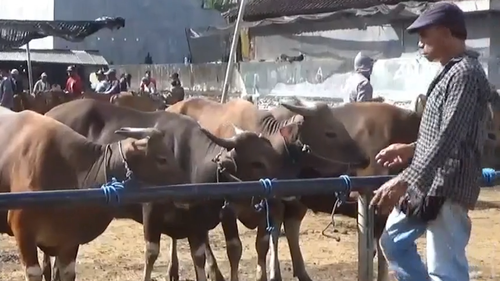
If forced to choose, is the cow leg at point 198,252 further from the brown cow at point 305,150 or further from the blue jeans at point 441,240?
the blue jeans at point 441,240

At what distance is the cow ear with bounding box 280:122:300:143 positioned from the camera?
31.0 feet

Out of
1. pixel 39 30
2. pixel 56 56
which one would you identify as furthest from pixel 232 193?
pixel 56 56

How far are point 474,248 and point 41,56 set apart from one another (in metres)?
29.6

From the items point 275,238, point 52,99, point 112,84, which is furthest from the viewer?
point 112,84

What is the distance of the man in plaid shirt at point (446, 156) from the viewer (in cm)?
441

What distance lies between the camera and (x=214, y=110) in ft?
37.5

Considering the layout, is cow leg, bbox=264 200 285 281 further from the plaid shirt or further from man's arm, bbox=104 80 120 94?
man's arm, bbox=104 80 120 94

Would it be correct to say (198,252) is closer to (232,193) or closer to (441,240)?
(232,193)

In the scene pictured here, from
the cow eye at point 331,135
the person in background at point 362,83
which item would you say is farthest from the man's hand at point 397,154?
the person in background at point 362,83

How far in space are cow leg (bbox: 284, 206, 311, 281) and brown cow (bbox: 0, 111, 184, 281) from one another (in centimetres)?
227

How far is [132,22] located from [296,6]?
2251cm

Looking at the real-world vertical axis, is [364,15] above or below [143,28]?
above

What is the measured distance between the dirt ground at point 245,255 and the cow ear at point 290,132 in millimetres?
1628

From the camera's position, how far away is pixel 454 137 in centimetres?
438
